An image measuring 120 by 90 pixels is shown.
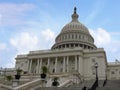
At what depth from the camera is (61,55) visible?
80.6 meters

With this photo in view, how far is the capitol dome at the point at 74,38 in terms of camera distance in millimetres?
97562

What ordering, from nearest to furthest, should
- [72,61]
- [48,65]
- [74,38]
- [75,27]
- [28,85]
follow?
[28,85] < [72,61] < [48,65] < [74,38] < [75,27]

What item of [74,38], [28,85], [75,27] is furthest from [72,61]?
[28,85]

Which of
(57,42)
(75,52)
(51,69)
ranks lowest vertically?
(51,69)

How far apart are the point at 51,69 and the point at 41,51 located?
7546 millimetres

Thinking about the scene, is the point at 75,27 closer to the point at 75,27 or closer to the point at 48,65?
the point at 75,27

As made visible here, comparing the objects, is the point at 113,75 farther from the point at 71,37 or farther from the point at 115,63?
the point at 71,37

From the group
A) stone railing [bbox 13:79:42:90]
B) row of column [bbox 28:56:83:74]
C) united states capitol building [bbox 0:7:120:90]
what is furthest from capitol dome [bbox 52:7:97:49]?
stone railing [bbox 13:79:42:90]

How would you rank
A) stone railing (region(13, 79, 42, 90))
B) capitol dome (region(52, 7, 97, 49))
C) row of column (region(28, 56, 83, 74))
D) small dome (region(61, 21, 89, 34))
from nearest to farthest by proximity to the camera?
stone railing (region(13, 79, 42, 90)), row of column (region(28, 56, 83, 74)), capitol dome (region(52, 7, 97, 49)), small dome (region(61, 21, 89, 34))

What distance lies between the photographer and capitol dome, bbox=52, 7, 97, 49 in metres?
97.6

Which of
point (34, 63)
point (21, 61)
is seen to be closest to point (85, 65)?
point (34, 63)

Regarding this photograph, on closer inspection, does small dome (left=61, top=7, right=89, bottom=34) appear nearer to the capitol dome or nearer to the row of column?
the capitol dome

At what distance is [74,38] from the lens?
99.5 m

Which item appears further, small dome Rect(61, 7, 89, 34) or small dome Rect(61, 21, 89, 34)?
small dome Rect(61, 7, 89, 34)
